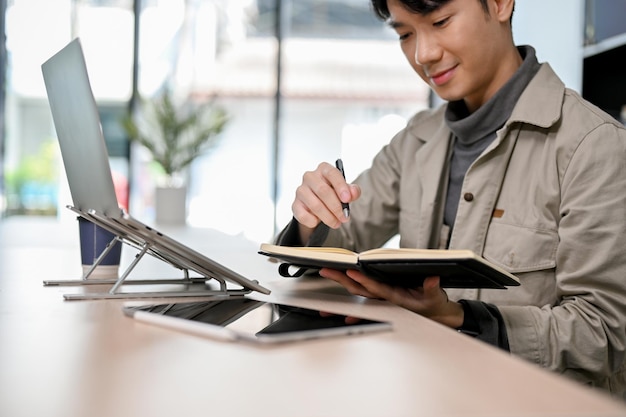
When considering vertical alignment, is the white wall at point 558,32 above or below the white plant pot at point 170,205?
above

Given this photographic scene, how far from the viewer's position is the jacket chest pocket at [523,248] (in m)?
1.37

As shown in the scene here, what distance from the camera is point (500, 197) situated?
1.47m

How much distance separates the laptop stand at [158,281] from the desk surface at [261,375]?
0.12 metres

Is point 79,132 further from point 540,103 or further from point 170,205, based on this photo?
point 170,205

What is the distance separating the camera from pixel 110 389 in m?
0.56

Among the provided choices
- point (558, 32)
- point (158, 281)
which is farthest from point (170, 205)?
point (158, 281)

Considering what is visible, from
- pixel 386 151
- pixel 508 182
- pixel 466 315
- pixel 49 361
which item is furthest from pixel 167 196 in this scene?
pixel 49 361

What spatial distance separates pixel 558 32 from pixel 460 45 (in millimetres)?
2362

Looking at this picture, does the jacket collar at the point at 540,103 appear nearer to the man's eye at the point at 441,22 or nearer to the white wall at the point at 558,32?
the man's eye at the point at 441,22

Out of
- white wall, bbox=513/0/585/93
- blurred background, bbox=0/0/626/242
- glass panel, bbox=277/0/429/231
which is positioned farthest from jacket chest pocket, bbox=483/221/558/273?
glass panel, bbox=277/0/429/231

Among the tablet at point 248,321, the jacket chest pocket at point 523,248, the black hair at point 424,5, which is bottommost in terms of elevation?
the tablet at point 248,321

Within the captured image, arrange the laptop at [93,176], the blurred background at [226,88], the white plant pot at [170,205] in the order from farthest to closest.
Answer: the blurred background at [226,88]
the white plant pot at [170,205]
the laptop at [93,176]

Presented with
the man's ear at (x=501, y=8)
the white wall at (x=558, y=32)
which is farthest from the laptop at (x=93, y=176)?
the white wall at (x=558, y=32)

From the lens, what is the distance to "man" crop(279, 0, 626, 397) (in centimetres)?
116
